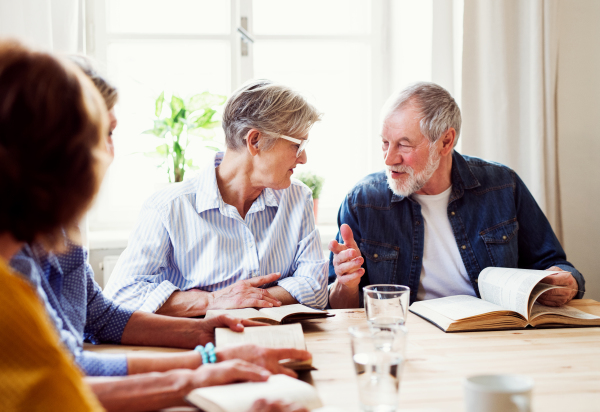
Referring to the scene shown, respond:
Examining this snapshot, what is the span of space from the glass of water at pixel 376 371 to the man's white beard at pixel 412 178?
1221 mm

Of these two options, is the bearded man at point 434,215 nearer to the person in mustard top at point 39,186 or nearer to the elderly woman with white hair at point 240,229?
the elderly woman with white hair at point 240,229

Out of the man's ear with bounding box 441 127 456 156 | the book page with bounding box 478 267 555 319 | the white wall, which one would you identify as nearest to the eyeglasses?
the man's ear with bounding box 441 127 456 156

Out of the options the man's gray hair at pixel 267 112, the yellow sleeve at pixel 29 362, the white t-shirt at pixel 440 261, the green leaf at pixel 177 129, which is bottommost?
the white t-shirt at pixel 440 261

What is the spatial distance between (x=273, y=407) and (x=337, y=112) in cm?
270

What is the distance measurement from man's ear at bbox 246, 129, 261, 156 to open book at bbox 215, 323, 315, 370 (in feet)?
2.49

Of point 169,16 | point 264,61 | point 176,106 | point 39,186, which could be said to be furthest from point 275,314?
point 169,16

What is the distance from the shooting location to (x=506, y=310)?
136cm

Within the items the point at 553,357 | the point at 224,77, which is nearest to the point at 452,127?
the point at 553,357

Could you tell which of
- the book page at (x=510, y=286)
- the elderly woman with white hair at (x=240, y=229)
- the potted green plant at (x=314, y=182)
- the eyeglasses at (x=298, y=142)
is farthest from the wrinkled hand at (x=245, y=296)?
the potted green plant at (x=314, y=182)

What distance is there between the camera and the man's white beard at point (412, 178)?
1987 mm

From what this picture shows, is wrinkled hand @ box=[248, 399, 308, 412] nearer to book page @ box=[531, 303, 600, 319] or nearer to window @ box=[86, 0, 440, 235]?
book page @ box=[531, 303, 600, 319]

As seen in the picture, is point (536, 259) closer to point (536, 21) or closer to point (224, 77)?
point (536, 21)

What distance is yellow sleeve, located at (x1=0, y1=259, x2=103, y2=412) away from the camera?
1.96 feet

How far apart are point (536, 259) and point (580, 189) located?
121 cm
